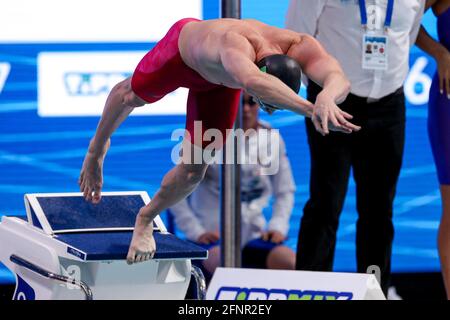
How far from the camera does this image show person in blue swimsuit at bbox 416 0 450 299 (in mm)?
5055

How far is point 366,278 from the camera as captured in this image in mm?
Answer: 3486

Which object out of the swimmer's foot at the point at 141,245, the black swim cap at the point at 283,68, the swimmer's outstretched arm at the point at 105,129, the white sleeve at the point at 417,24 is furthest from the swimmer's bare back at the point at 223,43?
the white sleeve at the point at 417,24

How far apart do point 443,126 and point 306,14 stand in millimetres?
891

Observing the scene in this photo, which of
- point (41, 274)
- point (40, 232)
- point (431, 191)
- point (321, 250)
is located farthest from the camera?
point (431, 191)

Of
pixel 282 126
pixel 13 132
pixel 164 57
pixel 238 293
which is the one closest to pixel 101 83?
pixel 13 132

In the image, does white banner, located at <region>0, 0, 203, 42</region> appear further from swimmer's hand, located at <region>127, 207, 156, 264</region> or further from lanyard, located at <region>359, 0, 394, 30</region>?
swimmer's hand, located at <region>127, 207, 156, 264</region>

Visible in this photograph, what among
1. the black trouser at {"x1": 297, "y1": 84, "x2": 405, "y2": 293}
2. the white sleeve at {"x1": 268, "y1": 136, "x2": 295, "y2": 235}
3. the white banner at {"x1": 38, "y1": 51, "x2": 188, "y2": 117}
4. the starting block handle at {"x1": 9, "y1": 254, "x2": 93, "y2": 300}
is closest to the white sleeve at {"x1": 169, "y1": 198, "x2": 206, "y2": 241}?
the white sleeve at {"x1": 268, "y1": 136, "x2": 295, "y2": 235}

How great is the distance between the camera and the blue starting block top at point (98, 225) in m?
4.03

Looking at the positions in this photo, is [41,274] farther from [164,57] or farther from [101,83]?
[101,83]

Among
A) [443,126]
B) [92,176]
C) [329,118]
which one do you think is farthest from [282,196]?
[329,118]

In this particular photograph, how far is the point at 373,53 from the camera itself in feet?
16.2

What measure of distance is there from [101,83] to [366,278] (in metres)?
2.56

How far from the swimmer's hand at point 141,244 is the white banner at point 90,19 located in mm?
1710

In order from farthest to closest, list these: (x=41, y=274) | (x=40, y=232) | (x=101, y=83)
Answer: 1. (x=101, y=83)
2. (x=40, y=232)
3. (x=41, y=274)
